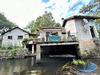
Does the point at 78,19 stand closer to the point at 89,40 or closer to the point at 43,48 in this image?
the point at 89,40

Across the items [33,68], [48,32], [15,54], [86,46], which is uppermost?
[48,32]

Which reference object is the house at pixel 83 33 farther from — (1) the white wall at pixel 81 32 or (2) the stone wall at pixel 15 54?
(2) the stone wall at pixel 15 54

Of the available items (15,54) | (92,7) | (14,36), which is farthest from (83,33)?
(14,36)

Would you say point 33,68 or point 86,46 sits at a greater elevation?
point 86,46

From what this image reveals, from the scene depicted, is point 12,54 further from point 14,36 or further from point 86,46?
point 86,46

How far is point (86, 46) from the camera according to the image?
25.5ft

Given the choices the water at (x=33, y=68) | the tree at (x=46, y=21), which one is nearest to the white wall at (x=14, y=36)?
the tree at (x=46, y=21)

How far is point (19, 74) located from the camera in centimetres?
452

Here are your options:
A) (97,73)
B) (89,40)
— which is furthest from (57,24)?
(97,73)

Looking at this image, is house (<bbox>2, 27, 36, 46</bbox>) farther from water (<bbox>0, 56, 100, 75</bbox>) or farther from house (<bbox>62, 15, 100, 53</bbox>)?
house (<bbox>62, 15, 100, 53</bbox>)

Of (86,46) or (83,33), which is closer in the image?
(86,46)

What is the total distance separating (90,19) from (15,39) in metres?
18.2

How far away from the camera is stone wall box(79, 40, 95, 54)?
24.8ft

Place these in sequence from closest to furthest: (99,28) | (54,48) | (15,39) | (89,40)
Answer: (89,40), (54,48), (15,39), (99,28)
